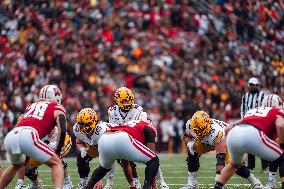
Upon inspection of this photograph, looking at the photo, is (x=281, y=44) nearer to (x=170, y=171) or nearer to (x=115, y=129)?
(x=170, y=171)

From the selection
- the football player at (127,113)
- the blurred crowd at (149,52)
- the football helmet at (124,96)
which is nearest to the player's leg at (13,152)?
the football player at (127,113)

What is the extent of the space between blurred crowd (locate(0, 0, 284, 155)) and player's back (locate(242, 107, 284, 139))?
1263cm

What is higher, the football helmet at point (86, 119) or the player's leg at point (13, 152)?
the football helmet at point (86, 119)

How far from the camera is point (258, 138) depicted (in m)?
→ 7.83

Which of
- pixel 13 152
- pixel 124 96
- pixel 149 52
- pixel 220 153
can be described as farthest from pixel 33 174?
pixel 149 52

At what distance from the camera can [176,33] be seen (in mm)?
24016

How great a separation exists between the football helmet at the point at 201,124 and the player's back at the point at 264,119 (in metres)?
1.34

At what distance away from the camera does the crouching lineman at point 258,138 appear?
784cm

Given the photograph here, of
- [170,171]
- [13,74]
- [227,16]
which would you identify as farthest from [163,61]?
[170,171]

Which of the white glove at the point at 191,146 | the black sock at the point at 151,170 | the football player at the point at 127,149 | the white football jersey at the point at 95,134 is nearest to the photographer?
the football player at the point at 127,149

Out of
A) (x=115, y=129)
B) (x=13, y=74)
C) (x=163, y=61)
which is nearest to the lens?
(x=115, y=129)

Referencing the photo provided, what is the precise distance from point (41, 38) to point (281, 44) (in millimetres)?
7394

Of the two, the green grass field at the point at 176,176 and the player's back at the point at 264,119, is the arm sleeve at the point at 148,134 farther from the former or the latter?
the green grass field at the point at 176,176

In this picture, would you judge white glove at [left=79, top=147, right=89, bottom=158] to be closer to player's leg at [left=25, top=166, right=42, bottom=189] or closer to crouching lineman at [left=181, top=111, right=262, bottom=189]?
player's leg at [left=25, top=166, right=42, bottom=189]
